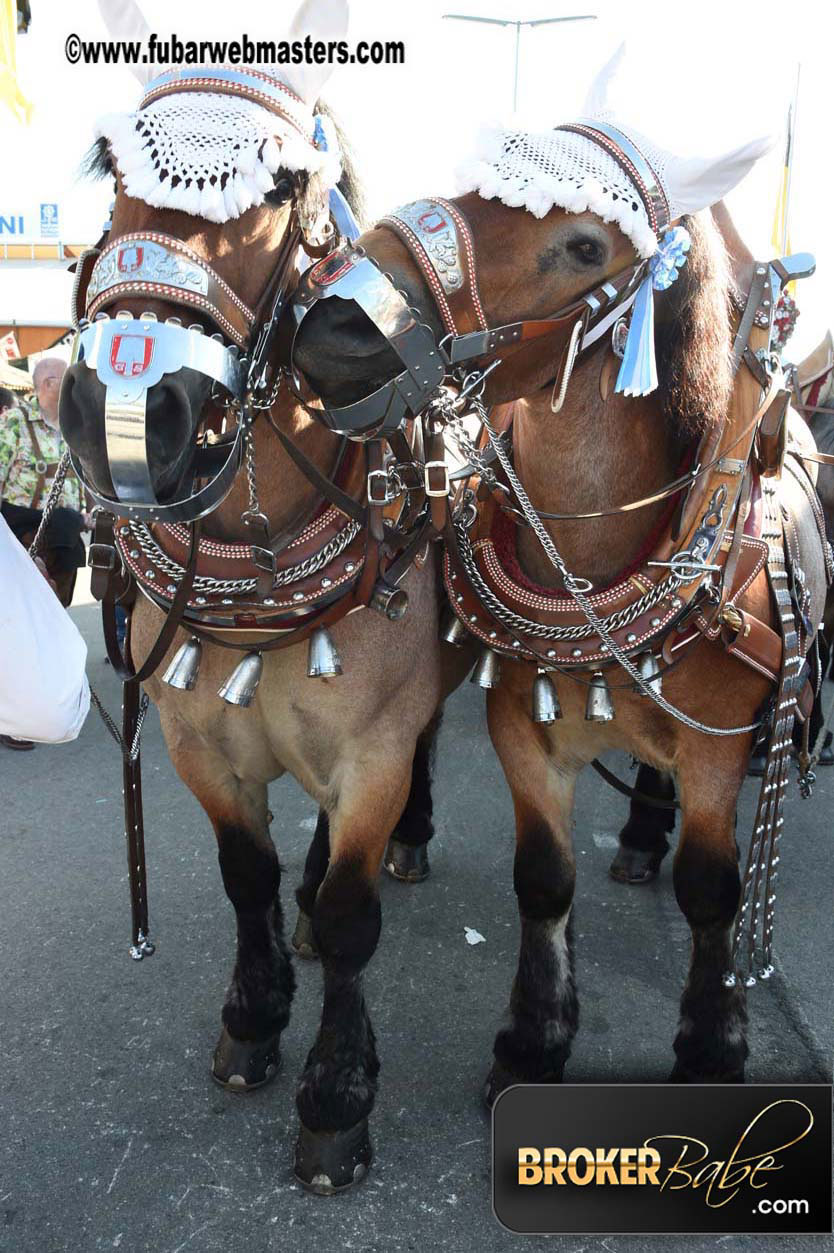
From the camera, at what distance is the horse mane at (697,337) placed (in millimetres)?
1771

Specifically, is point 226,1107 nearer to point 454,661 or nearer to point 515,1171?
point 515,1171

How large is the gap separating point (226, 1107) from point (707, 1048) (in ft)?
3.56

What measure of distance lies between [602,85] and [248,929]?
1925 millimetres

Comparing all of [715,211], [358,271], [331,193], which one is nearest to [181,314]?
[358,271]

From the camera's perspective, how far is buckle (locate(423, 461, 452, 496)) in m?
1.71

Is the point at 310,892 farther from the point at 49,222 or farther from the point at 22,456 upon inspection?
the point at 49,222

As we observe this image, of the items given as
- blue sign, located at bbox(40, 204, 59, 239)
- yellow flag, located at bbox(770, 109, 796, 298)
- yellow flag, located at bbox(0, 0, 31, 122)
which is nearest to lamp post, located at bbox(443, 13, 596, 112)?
yellow flag, located at bbox(770, 109, 796, 298)

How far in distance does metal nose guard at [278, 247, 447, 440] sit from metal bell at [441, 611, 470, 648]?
71 centimetres

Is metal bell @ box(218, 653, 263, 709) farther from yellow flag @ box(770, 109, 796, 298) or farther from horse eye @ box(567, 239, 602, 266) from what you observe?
yellow flag @ box(770, 109, 796, 298)

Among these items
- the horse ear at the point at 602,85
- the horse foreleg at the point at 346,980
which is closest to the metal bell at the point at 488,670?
the horse foreleg at the point at 346,980

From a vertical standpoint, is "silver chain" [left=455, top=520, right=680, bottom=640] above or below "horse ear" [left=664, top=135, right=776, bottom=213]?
below

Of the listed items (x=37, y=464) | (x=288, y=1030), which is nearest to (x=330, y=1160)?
(x=288, y=1030)

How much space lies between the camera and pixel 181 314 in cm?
141

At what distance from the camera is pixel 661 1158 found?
186cm
